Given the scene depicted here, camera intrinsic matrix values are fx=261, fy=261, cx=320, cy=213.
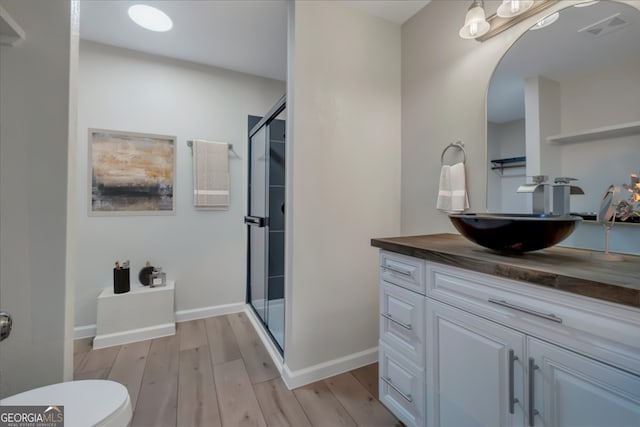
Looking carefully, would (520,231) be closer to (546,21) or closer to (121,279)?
(546,21)

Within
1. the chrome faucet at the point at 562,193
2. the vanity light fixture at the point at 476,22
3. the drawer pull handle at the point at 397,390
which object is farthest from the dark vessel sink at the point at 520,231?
the vanity light fixture at the point at 476,22

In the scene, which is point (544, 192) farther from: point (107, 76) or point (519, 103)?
point (107, 76)

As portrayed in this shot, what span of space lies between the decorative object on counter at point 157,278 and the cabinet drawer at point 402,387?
81.2 inches

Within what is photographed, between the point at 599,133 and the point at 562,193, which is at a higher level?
the point at 599,133

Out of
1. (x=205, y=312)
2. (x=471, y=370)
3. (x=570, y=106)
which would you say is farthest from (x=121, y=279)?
(x=570, y=106)

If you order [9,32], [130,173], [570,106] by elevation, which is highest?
[9,32]

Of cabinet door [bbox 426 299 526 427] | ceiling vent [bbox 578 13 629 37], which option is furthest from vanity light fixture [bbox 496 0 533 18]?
cabinet door [bbox 426 299 526 427]

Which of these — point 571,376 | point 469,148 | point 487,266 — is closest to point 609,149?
point 469,148

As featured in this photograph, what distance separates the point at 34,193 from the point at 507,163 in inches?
88.4

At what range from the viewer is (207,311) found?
272 cm

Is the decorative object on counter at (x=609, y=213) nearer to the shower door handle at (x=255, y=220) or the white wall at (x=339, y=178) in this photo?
the white wall at (x=339, y=178)

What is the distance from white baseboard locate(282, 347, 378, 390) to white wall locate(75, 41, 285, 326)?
1.41 metres

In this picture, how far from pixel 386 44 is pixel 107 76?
2433mm

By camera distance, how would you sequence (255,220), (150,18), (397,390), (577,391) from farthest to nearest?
(255,220) < (150,18) < (397,390) < (577,391)
